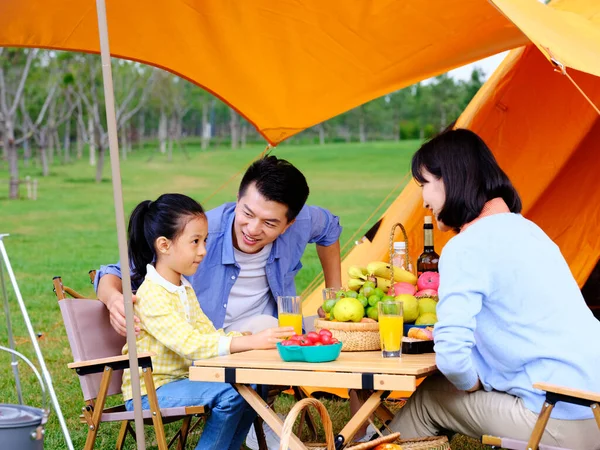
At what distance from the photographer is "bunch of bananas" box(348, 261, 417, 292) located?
335 cm

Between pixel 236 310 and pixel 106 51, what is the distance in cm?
163

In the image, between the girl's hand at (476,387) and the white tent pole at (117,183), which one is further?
the girl's hand at (476,387)

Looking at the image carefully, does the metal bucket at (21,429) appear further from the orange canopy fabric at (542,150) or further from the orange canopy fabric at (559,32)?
the orange canopy fabric at (542,150)

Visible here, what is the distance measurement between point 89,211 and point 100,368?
17097mm

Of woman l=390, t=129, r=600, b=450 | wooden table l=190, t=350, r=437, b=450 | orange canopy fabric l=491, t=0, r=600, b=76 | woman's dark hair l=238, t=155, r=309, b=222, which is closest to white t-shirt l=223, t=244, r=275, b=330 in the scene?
woman's dark hair l=238, t=155, r=309, b=222

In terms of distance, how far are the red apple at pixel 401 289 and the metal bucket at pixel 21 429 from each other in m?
1.42

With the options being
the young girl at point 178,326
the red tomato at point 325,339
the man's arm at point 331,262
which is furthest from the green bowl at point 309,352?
the man's arm at point 331,262

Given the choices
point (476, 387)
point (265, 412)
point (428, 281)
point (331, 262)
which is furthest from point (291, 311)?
point (331, 262)

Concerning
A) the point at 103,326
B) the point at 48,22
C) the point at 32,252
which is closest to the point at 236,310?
the point at 103,326

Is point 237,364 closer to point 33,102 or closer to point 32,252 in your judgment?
point 32,252

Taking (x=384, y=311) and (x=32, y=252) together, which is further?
(x=32, y=252)

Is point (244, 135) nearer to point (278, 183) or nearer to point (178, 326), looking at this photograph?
point (278, 183)

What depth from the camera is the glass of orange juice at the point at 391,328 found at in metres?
2.82

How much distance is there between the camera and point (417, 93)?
162ft
